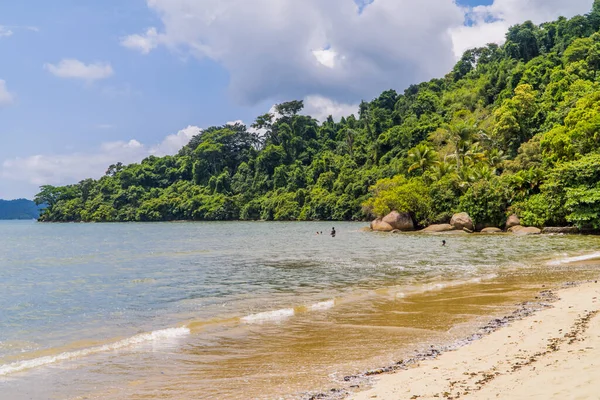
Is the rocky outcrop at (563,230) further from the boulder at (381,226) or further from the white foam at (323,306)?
the white foam at (323,306)

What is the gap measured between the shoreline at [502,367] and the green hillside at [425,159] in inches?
1423

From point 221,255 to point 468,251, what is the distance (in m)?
17.8

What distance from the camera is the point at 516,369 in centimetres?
762

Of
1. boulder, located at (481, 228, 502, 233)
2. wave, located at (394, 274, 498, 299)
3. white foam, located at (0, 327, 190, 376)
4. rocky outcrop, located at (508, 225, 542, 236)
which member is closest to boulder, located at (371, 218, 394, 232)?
boulder, located at (481, 228, 502, 233)

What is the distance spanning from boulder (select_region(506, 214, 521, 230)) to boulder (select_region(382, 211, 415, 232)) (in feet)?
37.3

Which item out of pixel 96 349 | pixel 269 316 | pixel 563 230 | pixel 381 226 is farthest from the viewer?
pixel 381 226

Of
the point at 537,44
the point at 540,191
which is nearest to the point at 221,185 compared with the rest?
the point at 537,44

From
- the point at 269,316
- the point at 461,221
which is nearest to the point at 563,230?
the point at 461,221

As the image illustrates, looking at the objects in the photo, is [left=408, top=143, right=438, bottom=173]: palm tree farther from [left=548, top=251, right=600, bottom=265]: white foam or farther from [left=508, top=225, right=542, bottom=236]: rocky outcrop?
[left=548, top=251, right=600, bottom=265]: white foam

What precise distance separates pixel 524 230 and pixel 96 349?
4547cm

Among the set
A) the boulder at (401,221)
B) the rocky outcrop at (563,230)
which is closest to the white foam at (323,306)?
the rocky outcrop at (563,230)

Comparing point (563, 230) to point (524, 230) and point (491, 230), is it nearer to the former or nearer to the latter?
point (524, 230)

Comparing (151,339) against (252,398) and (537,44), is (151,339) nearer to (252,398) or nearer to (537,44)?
(252,398)

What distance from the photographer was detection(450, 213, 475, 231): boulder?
170ft
